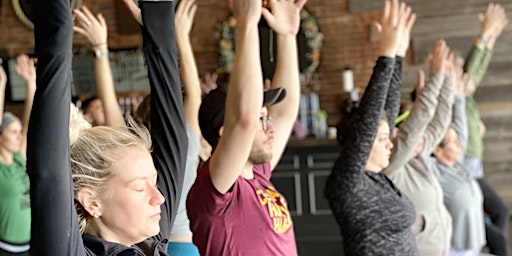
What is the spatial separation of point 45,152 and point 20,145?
3.34 meters

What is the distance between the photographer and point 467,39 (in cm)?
787

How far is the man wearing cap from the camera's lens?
6.66 feet

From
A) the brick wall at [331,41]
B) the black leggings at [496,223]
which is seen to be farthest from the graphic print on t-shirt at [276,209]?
the brick wall at [331,41]

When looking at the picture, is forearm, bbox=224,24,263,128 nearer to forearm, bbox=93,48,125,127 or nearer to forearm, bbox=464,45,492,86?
forearm, bbox=93,48,125,127

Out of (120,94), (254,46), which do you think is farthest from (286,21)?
(120,94)

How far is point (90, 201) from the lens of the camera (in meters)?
1.45

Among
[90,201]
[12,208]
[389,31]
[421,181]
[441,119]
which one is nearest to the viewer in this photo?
[90,201]

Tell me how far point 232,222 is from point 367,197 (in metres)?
0.85

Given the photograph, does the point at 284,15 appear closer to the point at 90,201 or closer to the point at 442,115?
the point at 90,201

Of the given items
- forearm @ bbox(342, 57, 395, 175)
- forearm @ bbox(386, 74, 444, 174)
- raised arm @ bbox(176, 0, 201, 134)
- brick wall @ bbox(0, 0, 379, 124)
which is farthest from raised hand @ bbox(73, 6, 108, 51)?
brick wall @ bbox(0, 0, 379, 124)

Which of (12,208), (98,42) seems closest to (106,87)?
(98,42)

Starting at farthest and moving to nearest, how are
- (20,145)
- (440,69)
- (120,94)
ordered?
(120,94)
(20,145)
(440,69)

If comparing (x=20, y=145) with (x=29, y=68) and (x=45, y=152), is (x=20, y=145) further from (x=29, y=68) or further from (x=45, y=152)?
(x=45, y=152)

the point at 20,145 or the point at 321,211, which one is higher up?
the point at 20,145
